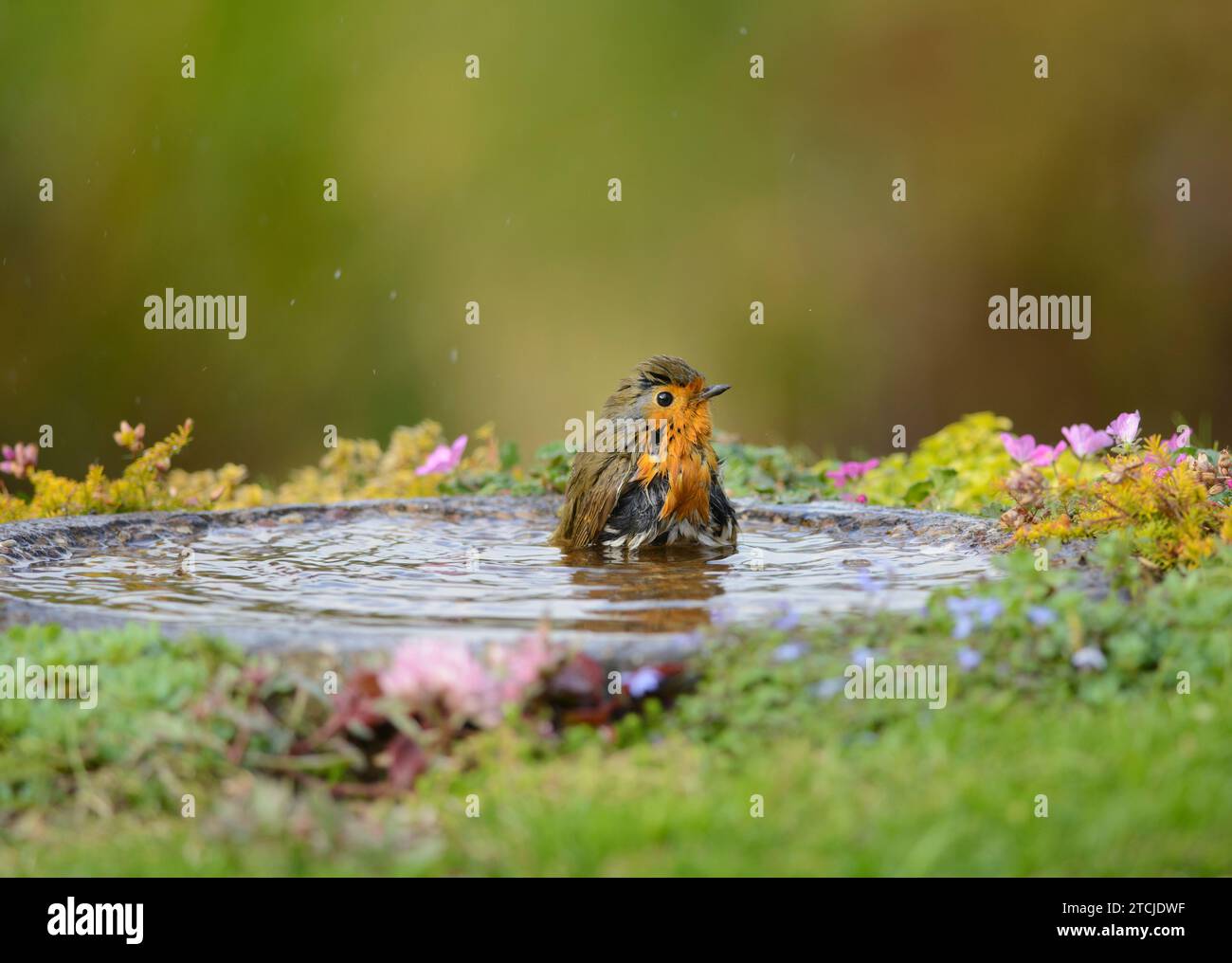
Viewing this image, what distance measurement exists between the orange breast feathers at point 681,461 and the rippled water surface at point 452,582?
0.69 ft

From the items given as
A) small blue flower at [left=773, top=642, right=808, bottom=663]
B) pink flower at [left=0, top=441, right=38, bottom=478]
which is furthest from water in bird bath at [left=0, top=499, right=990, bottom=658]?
pink flower at [left=0, top=441, right=38, bottom=478]

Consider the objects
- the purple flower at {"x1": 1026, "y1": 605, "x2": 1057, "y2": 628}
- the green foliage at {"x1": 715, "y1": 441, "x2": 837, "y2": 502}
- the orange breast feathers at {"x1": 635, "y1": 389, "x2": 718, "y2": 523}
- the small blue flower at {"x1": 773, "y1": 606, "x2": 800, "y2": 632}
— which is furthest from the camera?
the green foliage at {"x1": 715, "y1": 441, "x2": 837, "y2": 502}

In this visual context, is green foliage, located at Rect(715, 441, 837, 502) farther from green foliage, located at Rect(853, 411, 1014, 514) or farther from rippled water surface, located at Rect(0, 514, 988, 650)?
rippled water surface, located at Rect(0, 514, 988, 650)

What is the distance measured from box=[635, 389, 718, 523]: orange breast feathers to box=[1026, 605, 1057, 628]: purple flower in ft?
5.51

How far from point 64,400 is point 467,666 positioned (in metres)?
8.87

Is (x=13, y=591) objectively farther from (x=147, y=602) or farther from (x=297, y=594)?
(x=297, y=594)

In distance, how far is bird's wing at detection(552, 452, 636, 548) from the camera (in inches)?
199

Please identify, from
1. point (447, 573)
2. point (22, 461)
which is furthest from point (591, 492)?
point (22, 461)

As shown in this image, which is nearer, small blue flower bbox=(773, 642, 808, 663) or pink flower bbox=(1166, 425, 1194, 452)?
small blue flower bbox=(773, 642, 808, 663)

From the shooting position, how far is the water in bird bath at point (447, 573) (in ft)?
12.2

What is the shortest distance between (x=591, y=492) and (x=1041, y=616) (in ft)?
6.74

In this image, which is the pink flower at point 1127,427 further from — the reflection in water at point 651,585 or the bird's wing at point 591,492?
the bird's wing at point 591,492
